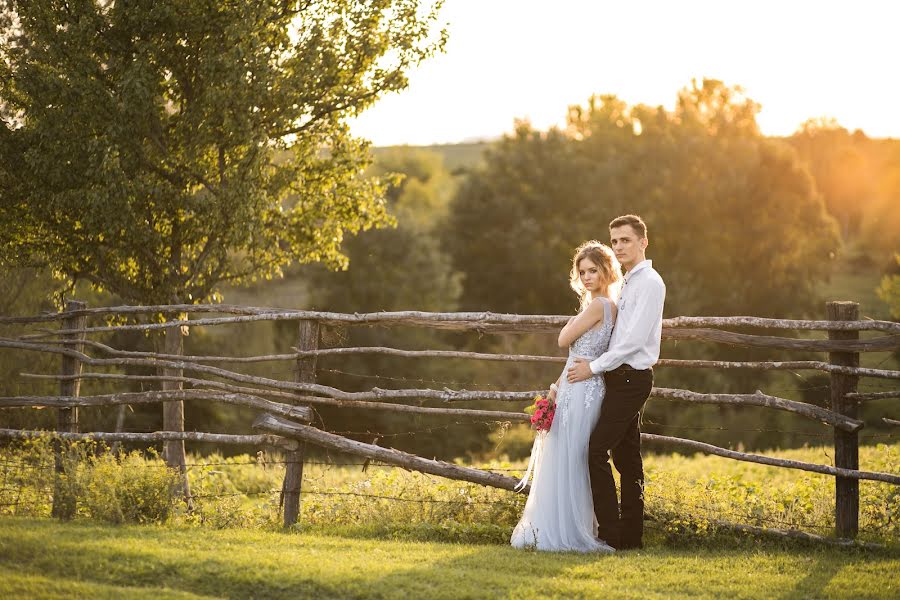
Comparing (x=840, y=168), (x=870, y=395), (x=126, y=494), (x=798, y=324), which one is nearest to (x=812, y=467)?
(x=870, y=395)

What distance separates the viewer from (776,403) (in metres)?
6.50

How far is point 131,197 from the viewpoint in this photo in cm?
923

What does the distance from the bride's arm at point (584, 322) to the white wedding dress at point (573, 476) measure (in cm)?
4

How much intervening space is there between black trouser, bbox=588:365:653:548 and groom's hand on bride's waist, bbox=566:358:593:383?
0.14 meters

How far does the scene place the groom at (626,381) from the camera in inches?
222

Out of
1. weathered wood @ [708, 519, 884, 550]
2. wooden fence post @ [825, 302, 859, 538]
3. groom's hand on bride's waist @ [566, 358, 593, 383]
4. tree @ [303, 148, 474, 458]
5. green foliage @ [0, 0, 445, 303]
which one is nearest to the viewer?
groom's hand on bride's waist @ [566, 358, 593, 383]

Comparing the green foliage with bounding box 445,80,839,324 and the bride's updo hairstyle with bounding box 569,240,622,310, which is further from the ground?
the green foliage with bounding box 445,80,839,324

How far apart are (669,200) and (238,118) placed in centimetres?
2768

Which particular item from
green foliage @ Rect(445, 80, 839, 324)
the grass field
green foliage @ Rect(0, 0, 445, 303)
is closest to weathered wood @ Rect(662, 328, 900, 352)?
the grass field

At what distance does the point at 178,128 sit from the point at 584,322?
6.22 metres

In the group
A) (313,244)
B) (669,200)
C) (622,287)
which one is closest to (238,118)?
(313,244)

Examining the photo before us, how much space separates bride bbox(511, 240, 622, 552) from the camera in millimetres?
5895

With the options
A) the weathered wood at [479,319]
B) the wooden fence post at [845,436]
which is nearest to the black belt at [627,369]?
the weathered wood at [479,319]

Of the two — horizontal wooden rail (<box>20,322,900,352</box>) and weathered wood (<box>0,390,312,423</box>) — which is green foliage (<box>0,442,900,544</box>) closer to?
weathered wood (<box>0,390,312,423</box>)
